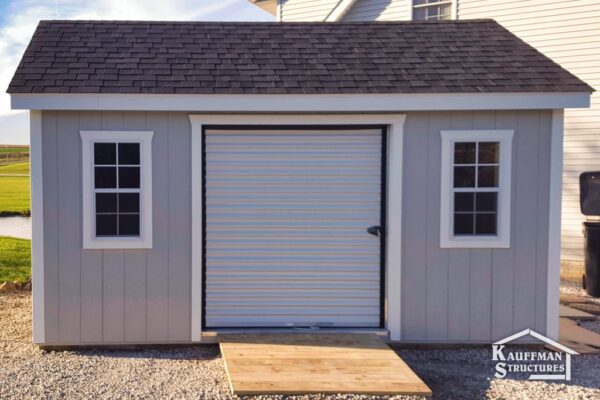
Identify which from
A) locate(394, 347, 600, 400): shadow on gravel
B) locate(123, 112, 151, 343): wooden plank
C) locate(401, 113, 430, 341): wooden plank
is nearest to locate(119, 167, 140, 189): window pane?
locate(123, 112, 151, 343): wooden plank

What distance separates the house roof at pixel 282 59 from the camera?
696 centimetres

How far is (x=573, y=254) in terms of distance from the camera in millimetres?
12492

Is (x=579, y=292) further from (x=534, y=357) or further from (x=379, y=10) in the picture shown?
(x=379, y=10)

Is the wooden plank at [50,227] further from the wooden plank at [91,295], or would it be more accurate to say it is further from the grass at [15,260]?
the grass at [15,260]

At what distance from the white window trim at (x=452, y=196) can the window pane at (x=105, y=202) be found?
3677 mm

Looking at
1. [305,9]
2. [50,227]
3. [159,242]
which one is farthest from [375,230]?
[305,9]

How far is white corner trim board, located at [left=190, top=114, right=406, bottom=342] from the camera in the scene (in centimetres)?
710

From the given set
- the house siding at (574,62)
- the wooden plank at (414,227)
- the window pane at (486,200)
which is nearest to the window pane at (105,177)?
the wooden plank at (414,227)

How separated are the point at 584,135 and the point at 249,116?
26.2 feet

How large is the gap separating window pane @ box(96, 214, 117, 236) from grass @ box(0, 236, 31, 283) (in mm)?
5572

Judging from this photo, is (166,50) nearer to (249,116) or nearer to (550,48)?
(249,116)

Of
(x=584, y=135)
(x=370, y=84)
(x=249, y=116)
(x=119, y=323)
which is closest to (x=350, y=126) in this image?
(x=370, y=84)

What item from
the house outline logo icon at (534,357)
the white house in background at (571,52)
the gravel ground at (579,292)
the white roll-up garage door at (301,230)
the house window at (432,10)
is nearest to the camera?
the house outline logo icon at (534,357)

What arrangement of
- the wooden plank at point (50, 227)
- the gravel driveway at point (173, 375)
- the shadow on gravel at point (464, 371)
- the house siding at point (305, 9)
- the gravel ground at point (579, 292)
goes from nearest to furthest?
the gravel driveway at point (173, 375), the shadow on gravel at point (464, 371), the wooden plank at point (50, 227), the gravel ground at point (579, 292), the house siding at point (305, 9)
